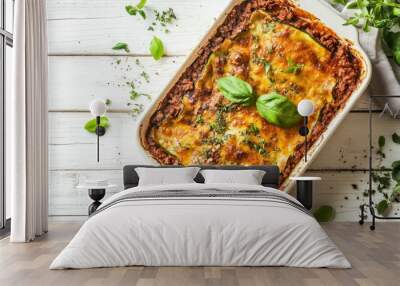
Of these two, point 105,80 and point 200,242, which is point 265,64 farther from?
point 200,242

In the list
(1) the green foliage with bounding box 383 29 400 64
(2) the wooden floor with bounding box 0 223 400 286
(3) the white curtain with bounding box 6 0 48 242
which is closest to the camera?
(2) the wooden floor with bounding box 0 223 400 286

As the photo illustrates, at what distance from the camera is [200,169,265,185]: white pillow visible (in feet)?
18.1

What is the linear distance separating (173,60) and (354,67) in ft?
6.35

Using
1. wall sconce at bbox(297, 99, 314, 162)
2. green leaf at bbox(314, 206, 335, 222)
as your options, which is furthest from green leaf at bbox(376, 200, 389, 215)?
wall sconce at bbox(297, 99, 314, 162)

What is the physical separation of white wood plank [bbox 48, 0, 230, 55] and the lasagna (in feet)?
0.90

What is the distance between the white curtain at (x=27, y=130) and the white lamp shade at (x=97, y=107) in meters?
0.57

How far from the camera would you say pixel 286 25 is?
19.8ft

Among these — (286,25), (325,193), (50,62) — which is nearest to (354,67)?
(286,25)

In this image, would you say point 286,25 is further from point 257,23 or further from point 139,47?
point 139,47

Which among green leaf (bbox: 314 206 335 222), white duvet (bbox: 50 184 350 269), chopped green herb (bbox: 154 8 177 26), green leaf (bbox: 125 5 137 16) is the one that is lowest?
green leaf (bbox: 314 206 335 222)

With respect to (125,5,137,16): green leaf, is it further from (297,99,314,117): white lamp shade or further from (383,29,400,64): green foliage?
(383,29,400,64): green foliage

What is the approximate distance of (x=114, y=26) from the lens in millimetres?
6246

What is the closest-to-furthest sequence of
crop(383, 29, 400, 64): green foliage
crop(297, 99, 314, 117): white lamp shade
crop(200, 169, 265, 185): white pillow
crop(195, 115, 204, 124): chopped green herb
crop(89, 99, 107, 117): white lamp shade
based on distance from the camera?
crop(200, 169, 265, 185): white pillow, crop(297, 99, 314, 117): white lamp shade, crop(89, 99, 107, 117): white lamp shade, crop(383, 29, 400, 64): green foliage, crop(195, 115, 204, 124): chopped green herb

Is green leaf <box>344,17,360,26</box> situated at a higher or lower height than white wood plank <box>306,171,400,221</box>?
higher
